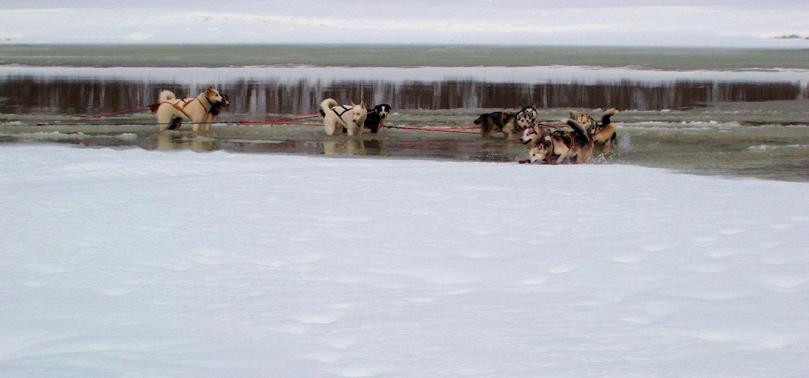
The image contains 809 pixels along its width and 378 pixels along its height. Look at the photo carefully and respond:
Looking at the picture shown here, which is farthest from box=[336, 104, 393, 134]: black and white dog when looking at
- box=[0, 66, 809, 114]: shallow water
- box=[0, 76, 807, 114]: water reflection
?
box=[0, 66, 809, 114]: shallow water

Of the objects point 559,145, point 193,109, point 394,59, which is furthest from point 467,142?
point 394,59

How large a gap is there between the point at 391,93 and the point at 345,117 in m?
15.6

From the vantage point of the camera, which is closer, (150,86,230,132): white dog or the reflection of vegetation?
the reflection of vegetation

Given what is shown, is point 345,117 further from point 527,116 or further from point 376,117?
point 527,116

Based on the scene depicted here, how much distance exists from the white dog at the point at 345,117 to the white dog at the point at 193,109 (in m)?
1.56

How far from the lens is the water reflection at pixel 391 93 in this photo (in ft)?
87.7

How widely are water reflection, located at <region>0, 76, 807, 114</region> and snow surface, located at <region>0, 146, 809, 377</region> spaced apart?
14.8 m

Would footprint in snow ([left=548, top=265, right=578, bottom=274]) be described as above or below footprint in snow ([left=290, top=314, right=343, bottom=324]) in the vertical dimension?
above

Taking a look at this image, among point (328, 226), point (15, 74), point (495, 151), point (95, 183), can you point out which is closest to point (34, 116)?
point (495, 151)

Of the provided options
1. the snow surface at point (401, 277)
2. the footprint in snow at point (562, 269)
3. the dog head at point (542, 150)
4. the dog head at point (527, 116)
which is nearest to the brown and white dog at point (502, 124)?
the dog head at point (527, 116)

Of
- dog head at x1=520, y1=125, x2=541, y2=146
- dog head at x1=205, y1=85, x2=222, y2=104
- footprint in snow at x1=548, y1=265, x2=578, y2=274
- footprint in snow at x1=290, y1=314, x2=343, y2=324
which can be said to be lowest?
footprint in snow at x1=290, y1=314, x2=343, y2=324

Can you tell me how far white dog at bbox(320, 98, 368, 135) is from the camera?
680 inches

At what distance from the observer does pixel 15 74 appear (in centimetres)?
4206

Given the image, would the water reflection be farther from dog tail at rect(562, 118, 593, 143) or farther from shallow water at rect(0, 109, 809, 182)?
dog tail at rect(562, 118, 593, 143)
